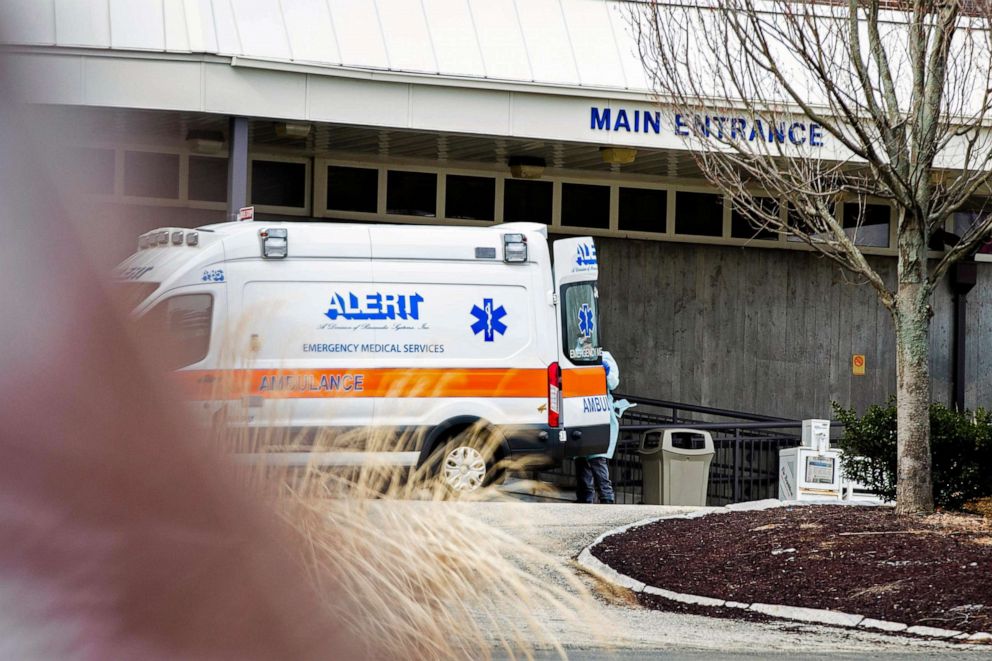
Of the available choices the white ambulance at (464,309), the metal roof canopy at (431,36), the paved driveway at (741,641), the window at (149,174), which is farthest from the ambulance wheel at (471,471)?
the metal roof canopy at (431,36)

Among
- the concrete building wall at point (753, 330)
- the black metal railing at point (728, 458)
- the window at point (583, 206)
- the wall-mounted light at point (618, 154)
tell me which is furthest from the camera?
the concrete building wall at point (753, 330)

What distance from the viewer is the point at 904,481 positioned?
1038 centimetres

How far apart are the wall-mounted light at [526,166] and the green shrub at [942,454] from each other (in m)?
6.45

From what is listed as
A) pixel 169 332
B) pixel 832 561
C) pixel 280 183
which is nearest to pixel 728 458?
pixel 280 183

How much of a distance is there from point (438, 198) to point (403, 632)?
16.5 metres

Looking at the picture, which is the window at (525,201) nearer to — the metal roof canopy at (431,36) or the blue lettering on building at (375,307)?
the metal roof canopy at (431,36)

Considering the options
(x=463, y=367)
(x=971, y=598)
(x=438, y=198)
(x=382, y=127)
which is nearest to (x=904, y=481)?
(x=971, y=598)

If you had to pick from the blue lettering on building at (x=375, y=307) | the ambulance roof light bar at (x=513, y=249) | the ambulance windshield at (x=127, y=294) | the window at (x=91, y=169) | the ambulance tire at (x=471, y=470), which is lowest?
the ambulance tire at (x=471, y=470)

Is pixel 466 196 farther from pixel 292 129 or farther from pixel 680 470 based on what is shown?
pixel 680 470

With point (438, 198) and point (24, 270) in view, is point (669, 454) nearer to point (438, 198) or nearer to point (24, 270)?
point (438, 198)

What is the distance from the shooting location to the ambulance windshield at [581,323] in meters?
12.8

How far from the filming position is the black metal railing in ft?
53.1

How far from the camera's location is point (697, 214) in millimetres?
18812

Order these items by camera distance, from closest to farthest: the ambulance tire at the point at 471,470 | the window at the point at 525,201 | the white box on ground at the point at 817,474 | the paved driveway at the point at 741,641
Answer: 1. the ambulance tire at the point at 471,470
2. the paved driveway at the point at 741,641
3. the white box on ground at the point at 817,474
4. the window at the point at 525,201
